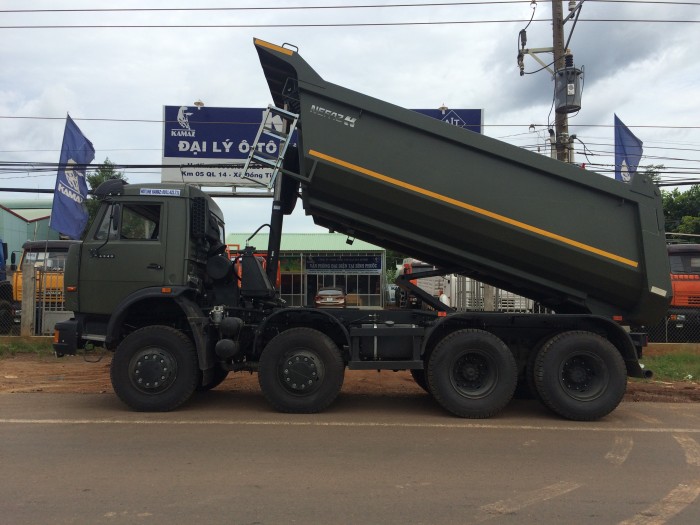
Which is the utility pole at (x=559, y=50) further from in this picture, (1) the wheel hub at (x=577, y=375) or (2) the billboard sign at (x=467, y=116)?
(1) the wheel hub at (x=577, y=375)

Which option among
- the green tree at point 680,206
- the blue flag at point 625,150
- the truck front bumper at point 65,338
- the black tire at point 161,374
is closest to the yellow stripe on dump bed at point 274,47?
the black tire at point 161,374

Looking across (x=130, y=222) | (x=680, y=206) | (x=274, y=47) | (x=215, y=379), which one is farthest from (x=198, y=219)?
(x=680, y=206)

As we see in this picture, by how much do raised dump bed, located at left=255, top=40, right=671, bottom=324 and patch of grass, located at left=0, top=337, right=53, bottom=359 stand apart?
30.6ft

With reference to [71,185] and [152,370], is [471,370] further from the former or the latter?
[71,185]

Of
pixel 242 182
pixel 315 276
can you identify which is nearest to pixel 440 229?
pixel 242 182

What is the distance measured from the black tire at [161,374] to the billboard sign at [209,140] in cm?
1030

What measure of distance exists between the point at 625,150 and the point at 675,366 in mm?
6745

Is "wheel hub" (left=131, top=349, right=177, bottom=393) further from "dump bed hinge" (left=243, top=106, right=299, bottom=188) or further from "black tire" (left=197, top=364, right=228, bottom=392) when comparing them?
"dump bed hinge" (left=243, top=106, right=299, bottom=188)

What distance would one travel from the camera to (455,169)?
6.55m

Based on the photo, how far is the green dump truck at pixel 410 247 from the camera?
6555 mm

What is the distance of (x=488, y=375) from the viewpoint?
689cm

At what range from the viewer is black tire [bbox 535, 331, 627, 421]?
6758mm

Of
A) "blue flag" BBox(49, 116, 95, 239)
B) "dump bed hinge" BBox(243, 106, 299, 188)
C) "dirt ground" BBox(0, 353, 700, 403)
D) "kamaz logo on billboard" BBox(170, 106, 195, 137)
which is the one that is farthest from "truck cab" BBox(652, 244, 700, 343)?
"blue flag" BBox(49, 116, 95, 239)

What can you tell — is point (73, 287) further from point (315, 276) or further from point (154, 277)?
point (315, 276)
